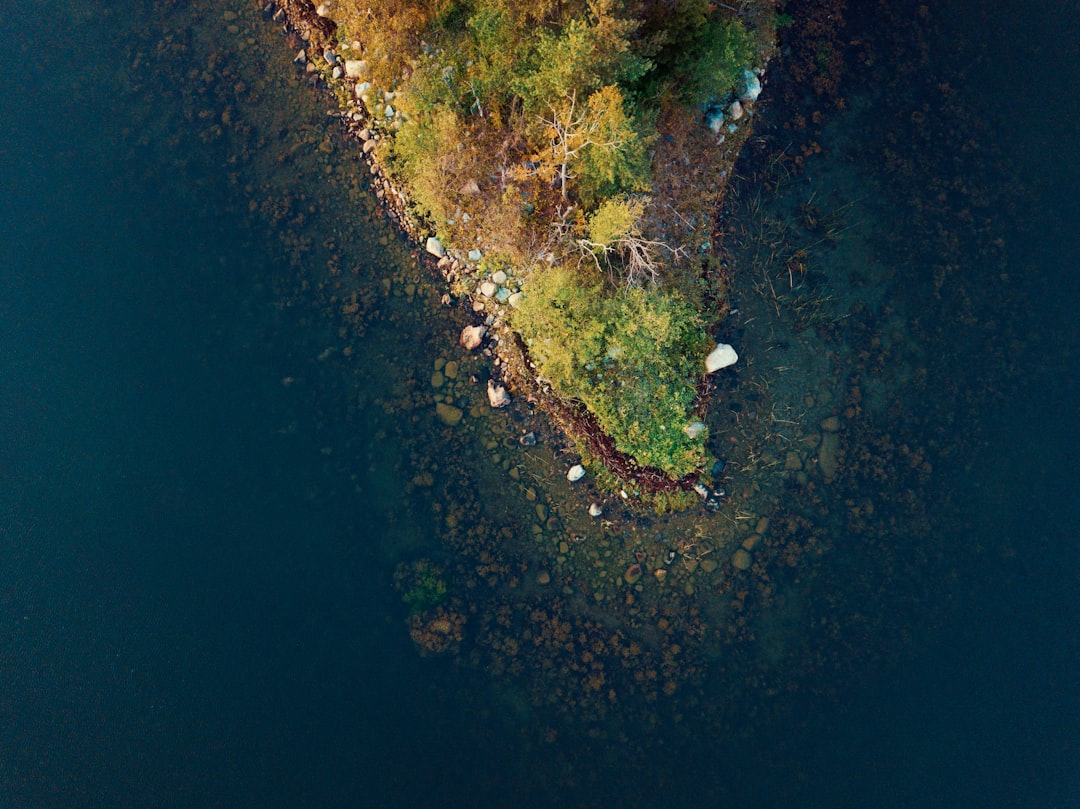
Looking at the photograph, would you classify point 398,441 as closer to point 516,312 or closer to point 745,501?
point 516,312

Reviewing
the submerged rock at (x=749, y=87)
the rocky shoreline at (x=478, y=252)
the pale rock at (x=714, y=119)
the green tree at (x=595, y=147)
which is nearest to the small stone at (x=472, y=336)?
the rocky shoreline at (x=478, y=252)

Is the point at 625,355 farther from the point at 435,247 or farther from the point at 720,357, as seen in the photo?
the point at 435,247

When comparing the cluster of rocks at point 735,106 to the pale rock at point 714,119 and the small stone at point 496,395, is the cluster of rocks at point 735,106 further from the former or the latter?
the small stone at point 496,395

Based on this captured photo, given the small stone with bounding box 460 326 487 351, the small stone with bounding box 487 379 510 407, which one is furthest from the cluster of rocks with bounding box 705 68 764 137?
the small stone with bounding box 487 379 510 407

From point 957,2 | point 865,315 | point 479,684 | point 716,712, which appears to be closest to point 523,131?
point 865,315

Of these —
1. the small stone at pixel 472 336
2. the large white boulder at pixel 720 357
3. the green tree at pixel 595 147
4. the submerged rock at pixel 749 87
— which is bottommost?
the large white boulder at pixel 720 357

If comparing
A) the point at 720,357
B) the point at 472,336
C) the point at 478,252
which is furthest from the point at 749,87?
the point at 472,336
